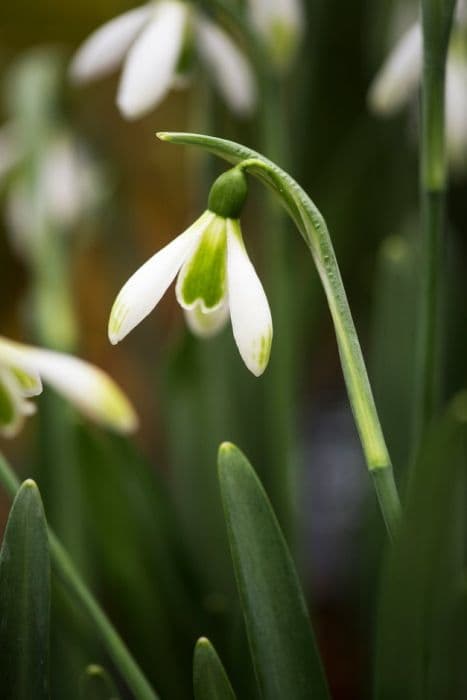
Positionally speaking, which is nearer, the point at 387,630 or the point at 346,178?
the point at 387,630

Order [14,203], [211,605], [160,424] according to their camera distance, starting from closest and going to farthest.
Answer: [211,605], [14,203], [160,424]

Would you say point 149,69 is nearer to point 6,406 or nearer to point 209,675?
point 6,406

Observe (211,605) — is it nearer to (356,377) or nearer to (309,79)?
(356,377)

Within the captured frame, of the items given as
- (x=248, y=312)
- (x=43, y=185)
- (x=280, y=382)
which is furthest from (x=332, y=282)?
(x=43, y=185)

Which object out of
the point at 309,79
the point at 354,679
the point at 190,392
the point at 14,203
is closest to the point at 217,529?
the point at 190,392

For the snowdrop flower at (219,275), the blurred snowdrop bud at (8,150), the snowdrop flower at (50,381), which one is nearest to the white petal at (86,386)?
the snowdrop flower at (50,381)

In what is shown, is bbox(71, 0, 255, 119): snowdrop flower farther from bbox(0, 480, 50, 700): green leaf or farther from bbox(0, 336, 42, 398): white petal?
bbox(0, 480, 50, 700): green leaf

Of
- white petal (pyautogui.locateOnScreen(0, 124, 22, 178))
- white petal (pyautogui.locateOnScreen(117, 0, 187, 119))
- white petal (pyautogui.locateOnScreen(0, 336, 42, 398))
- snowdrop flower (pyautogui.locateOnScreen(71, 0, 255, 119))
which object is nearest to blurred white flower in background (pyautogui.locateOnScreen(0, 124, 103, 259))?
white petal (pyautogui.locateOnScreen(0, 124, 22, 178))
